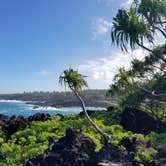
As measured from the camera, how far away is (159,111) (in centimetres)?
3594

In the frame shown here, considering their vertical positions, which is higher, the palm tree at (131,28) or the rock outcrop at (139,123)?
the palm tree at (131,28)

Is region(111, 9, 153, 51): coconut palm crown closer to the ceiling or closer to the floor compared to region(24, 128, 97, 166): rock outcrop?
closer to the ceiling

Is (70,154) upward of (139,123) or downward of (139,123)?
downward

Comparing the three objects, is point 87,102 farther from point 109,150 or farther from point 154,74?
point 109,150

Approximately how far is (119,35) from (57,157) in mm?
10213

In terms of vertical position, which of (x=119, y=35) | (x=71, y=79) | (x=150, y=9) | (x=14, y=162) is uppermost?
(x=150, y=9)

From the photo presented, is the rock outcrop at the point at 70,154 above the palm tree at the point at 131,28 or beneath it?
beneath

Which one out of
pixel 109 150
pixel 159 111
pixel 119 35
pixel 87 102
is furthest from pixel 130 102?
pixel 87 102

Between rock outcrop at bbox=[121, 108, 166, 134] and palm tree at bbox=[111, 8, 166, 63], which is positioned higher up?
palm tree at bbox=[111, 8, 166, 63]

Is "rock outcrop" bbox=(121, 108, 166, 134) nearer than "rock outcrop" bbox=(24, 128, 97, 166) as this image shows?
No

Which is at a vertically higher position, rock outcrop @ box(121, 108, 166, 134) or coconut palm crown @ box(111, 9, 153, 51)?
coconut palm crown @ box(111, 9, 153, 51)

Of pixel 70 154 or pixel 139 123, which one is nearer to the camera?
pixel 70 154

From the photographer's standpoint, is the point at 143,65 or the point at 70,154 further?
the point at 143,65

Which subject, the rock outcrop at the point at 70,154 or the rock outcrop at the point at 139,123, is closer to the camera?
the rock outcrop at the point at 70,154
